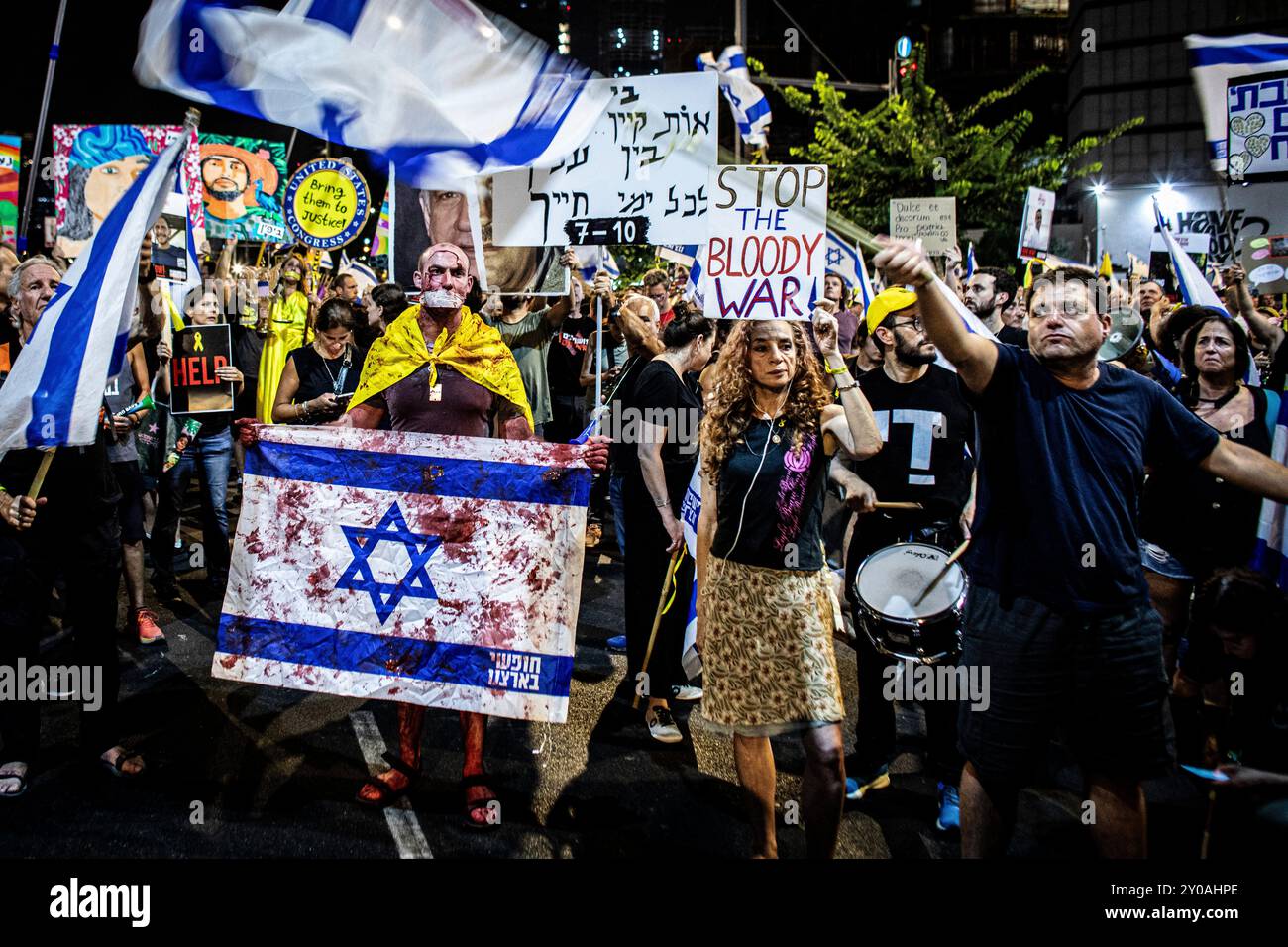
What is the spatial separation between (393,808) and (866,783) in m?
2.22

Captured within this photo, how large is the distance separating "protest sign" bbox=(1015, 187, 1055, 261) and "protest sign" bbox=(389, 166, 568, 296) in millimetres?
7807

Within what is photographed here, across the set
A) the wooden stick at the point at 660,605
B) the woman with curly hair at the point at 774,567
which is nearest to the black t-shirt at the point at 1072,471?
the woman with curly hair at the point at 774,567

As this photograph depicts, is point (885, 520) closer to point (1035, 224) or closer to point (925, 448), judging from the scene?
point (925, 448)

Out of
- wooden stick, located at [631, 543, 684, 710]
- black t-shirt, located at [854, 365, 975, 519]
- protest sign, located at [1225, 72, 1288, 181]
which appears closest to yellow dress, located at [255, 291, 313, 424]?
wooden stick, located at [631, 543, 684, 710]

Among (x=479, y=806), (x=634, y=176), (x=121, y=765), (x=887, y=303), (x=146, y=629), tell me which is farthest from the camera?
(x=146, y=629)

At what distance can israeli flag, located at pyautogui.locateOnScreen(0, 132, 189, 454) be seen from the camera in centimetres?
361

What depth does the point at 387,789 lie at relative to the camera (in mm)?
3998

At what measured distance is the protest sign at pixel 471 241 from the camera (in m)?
5.43

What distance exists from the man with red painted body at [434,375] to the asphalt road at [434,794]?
1.24 feet

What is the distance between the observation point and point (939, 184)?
2314 cm

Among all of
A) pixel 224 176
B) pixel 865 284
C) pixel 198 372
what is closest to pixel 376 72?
pixel 198 372

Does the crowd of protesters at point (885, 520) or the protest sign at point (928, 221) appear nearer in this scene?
the crowd of protesters at point (885, 520)

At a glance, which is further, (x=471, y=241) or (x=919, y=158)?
(x=919, y=158)
